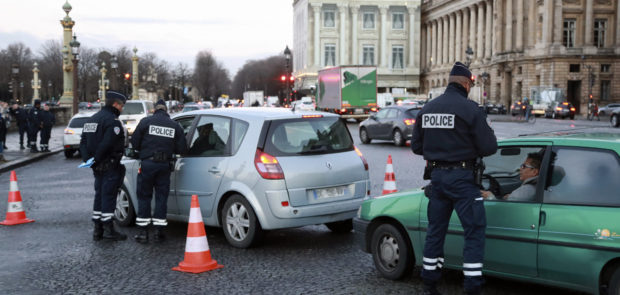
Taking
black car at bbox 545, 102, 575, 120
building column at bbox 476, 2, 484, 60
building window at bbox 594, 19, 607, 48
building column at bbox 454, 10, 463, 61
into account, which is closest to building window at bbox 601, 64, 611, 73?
building window at bbox 594, 19, 607, 48

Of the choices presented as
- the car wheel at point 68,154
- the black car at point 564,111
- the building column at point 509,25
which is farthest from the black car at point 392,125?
the building column at point 509,25

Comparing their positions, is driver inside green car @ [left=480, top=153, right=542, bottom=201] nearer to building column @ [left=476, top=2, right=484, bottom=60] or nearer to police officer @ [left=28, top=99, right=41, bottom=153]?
police officer @ [left=28, top=99, right=41, bottom=153]

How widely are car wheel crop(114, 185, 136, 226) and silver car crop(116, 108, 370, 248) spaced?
1022mm

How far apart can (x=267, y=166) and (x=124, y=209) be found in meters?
2.79

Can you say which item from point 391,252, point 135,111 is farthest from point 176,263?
point 135,111

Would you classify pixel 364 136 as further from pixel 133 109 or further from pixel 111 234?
pixel 111 234

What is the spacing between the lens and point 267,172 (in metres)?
7.60

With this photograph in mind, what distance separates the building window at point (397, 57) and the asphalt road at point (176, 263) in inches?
4152

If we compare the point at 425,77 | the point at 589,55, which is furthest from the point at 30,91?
the point at 589,55

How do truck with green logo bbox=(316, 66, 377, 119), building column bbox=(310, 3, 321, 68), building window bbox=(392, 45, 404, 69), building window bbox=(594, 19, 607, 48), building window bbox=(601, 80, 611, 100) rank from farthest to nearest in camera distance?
building window bbox=(392, 45, 404, 69) → building column bbox=(310, 3, 321, 68) → building window bbox=(594, 19, 607, 48) → building window bbox=(601, 80, 611, 100) → truck with green logo bbox=(316, 66, 377, 119)

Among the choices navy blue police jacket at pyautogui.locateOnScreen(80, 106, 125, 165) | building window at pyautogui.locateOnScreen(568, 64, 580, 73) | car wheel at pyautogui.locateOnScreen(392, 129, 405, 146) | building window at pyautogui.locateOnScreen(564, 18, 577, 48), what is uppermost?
building window at pyautogui.locateOnScreen(564, 18, 577, 48)

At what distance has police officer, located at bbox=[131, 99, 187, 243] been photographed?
8.13 metres

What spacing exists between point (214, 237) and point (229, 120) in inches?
59.4

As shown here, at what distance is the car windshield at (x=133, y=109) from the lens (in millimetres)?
30347
